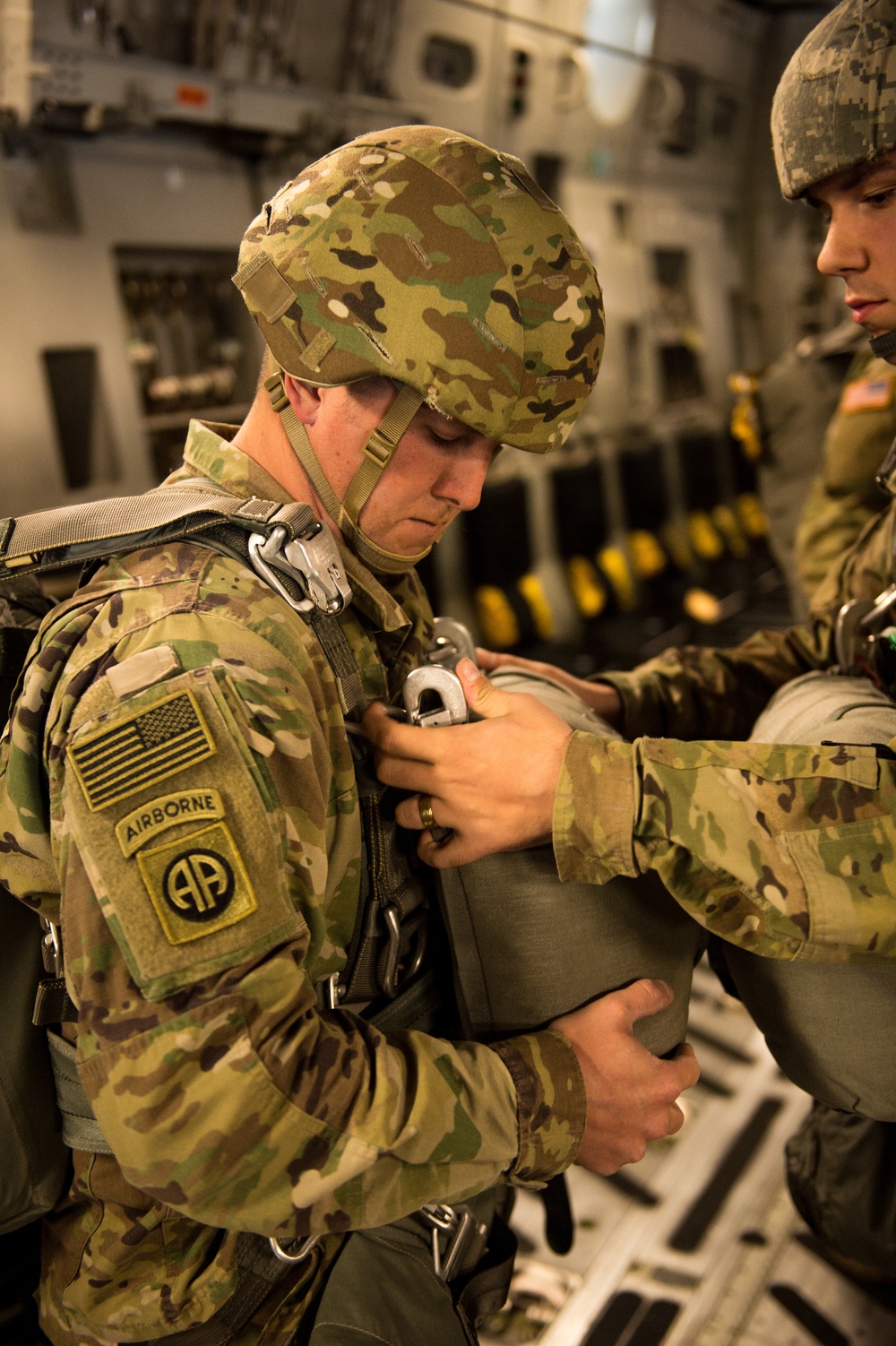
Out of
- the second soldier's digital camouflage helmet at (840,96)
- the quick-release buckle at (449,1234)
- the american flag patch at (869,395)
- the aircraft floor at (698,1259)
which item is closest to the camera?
the quick-release buckle at (449,1234)

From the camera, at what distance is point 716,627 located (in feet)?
19.5

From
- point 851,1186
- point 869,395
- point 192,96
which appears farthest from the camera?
point 192,96

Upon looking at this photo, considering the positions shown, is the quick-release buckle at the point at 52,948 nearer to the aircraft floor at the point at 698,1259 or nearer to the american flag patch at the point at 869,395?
the aircraft floor at the point at 698,1259

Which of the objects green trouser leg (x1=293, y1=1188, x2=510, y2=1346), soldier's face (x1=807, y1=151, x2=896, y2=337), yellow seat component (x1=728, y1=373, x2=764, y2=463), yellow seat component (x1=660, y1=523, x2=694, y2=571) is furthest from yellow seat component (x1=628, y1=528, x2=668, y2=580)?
green trouser leg (x1=293, y1=1188, x2=510, y2=1346)

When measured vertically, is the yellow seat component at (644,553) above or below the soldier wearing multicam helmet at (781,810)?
below

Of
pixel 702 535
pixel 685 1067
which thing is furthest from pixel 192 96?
pixel 702 535

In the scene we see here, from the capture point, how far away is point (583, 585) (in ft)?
18.2

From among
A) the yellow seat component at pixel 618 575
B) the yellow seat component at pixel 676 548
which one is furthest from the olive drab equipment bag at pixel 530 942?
the yellow seat component at pixel 676 548

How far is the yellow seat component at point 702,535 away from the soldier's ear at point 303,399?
18.2 ft

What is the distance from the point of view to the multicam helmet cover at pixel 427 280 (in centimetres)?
119

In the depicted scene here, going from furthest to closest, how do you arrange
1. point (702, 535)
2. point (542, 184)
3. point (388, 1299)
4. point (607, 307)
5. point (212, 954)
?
point (702, 535) < point (607, 307) < point (542, 184) < point (388, 1299) < point (212, 954)

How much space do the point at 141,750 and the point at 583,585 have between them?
184 inches

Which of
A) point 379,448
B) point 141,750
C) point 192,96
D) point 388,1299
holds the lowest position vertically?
point 388,1299

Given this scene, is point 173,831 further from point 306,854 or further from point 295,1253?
point 295,1253
